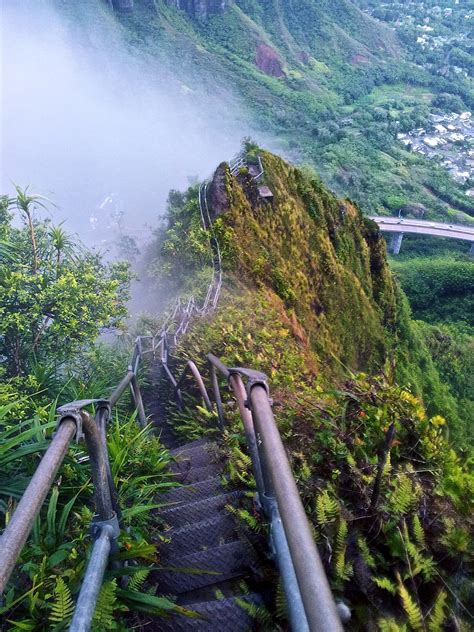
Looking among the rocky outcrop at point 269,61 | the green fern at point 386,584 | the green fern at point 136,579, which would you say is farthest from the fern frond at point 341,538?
the rocky outcrop at point 269,61

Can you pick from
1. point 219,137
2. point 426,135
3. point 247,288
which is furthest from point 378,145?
point 247,288

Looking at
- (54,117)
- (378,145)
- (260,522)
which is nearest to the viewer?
(260,522)

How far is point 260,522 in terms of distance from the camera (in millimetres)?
2361

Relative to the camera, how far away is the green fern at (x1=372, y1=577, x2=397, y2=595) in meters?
1.70

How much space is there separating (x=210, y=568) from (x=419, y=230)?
2247 inches

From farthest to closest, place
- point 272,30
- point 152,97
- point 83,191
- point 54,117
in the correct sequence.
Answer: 1. point 272,30
2. point 152,97
3. point 54,117
4. point 83,191

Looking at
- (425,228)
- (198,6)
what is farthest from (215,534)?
(198,6)

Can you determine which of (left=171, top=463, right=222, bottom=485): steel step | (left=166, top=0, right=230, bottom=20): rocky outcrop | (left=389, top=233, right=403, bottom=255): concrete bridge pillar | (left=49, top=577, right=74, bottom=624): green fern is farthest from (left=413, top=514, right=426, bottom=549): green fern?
(left=166, top=0, right=230, bottom=20): rocky outcrop

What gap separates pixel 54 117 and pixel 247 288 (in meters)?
94.3

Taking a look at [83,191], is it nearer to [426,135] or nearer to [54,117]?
[54,117]

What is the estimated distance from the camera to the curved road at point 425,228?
53.6 m

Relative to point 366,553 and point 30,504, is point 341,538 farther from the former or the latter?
point 30,504

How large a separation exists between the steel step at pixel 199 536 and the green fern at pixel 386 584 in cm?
95

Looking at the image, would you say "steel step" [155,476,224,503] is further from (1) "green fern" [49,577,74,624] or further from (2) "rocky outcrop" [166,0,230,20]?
(2) "rocky outcrop" [166,0,230,20]
